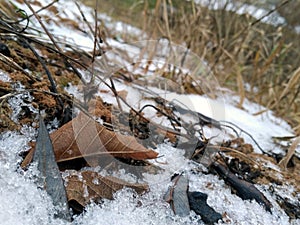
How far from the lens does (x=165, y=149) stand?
0.74 m

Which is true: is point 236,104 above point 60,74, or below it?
below

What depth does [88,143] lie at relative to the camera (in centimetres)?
59

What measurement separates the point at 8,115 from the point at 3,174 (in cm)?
14

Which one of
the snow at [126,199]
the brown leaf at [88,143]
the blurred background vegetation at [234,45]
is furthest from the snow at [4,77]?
the blurred background vegetation at [234,45]

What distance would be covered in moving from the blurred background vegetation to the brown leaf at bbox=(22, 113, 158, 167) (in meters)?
0.79

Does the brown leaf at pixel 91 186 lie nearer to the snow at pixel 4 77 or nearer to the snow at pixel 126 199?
the snow at pixel 126 199

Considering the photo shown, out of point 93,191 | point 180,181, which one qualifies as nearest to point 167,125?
point 180,181

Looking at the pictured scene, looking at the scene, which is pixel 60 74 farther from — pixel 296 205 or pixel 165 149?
pixel 296 205

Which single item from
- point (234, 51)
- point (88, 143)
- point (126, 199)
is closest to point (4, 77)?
point (88, 143)

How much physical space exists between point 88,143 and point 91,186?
81 millimetres

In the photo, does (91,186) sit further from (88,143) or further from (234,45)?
(234,45)

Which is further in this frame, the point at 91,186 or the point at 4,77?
the point at 4,77

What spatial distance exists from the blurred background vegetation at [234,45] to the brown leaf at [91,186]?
0.82m

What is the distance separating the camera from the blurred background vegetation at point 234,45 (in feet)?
5.02
